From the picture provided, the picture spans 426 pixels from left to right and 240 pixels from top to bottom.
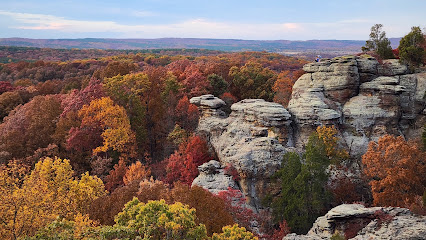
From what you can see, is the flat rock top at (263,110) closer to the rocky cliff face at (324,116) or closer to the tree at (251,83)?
the rocky cliff face at (324,116)

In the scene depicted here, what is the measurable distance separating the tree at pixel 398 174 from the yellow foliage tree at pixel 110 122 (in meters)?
24.0

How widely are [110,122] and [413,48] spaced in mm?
32322

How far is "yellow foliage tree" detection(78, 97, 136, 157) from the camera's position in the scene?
3381 cm

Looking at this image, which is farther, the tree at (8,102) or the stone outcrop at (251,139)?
the tree at (8,102)

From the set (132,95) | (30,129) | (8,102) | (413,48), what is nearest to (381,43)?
(413,48)

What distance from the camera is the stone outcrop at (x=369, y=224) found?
15062 millimetres

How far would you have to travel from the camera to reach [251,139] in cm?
2942

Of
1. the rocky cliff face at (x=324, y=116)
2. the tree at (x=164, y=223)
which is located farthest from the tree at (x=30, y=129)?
the tree at (x=164, y=223)

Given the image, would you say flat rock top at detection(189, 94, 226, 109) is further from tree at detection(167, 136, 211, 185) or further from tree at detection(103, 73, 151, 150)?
tree at detection(103, 73, 151, 150)

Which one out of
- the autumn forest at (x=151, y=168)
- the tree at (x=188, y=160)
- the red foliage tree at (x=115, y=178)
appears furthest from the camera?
the red foliage tree at (x=115, y=178)

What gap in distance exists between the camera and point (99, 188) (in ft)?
72.0

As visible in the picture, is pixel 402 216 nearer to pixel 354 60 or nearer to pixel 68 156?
pixel 354 60

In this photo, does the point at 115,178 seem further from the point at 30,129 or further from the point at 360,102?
the point at 360,102

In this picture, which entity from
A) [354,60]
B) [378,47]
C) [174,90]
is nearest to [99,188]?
[174,90]
